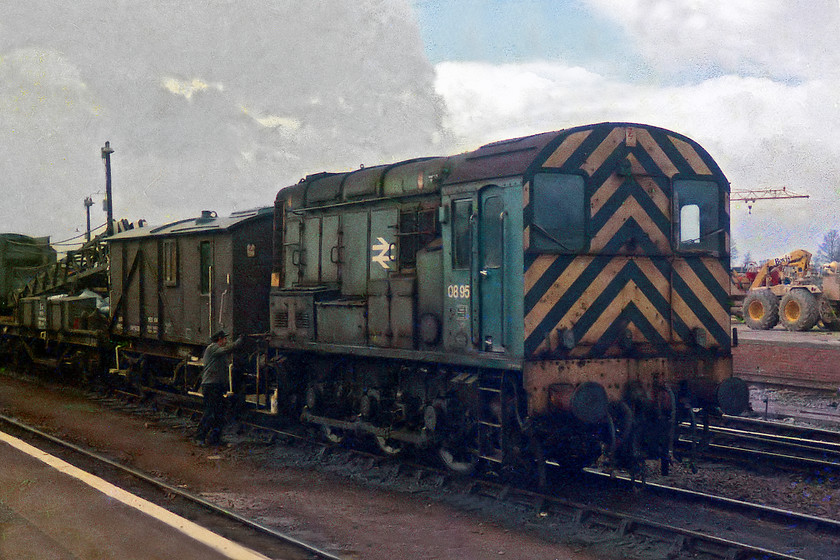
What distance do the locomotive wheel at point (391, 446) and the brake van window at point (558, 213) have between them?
3208 millimetres

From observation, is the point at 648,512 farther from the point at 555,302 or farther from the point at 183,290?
the point at 183,290

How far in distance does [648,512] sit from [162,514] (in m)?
4.34

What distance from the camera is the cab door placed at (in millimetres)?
7562

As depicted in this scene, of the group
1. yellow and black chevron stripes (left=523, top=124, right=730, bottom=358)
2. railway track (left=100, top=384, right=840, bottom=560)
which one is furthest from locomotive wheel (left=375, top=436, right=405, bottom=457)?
yellow and black chevron stripes (left=523, top=124, right=730, bottom=358)

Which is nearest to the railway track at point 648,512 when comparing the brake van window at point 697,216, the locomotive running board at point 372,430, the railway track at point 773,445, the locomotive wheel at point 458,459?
the locomotive wheel at point 458,459

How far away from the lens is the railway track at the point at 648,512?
6.34 m

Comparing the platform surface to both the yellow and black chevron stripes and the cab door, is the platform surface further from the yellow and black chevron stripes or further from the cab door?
the cab door

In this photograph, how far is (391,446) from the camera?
937 centimetres

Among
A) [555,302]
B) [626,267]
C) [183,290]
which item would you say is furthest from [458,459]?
[183,290]

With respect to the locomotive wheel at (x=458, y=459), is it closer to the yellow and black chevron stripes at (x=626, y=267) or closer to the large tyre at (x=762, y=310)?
the yellow and black chevron stripes at (x=626, y=267)

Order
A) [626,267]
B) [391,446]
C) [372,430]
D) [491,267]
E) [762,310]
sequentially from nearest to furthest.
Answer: [491,267]
[626,267]
[372,430]
[391,446]
[762,310]

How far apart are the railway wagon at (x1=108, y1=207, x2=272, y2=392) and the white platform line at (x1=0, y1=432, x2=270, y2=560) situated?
11.8 ft

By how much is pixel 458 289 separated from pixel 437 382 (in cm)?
106

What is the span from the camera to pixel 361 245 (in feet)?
32.2
